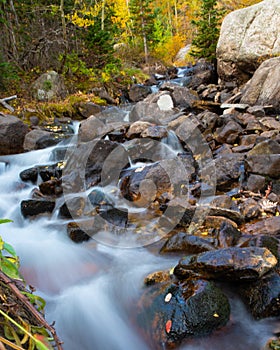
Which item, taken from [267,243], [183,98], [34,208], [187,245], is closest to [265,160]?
[267,243]

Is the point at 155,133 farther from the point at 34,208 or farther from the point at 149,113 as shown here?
the point at 34,208

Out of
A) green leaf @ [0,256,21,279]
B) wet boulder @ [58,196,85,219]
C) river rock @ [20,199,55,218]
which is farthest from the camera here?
river rock @ [20,199,55,218]

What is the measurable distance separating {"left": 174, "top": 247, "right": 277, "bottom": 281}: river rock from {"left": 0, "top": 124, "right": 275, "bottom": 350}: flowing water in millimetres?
261

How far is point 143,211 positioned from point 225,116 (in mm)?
4653

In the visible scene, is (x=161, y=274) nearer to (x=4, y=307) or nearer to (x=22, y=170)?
(x=4, y=307)

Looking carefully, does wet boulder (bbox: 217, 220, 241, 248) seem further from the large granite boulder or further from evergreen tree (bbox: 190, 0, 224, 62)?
evergreen tree (bbox: 190, 0, 224, 62)

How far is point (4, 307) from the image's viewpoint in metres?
1.03

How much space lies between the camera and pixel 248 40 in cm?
1164

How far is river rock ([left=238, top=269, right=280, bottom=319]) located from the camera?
2547mm

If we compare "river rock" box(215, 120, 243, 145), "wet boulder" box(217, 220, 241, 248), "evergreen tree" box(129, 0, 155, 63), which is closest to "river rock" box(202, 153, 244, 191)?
"river rock" box(215, 120, 243, 145)

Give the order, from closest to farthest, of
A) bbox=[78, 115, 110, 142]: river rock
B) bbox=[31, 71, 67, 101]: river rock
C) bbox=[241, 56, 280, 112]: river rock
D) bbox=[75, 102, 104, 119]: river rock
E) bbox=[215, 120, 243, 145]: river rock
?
bbox=[215, 120, 243, 145]: river rock
bbox=[78, 115, 110, 142]: river rock
bbox=[241, 56, 280, 112]: river rock
bbox=[75, 102, 104, 119]: river rock
bbox=[31, 71, 67, 101]: river rock

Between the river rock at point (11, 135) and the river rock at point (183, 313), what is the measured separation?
234 inches

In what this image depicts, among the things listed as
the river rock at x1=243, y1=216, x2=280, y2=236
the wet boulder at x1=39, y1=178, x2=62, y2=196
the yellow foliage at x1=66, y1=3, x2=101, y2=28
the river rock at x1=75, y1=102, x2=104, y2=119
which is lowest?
the river rock at x1=75, y1=102, x2=104, y2=119

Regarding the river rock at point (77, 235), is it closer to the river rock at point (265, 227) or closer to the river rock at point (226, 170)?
the river rock at point (265, 227)
